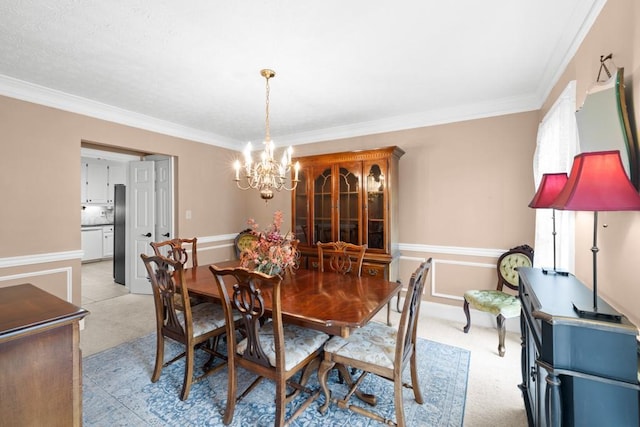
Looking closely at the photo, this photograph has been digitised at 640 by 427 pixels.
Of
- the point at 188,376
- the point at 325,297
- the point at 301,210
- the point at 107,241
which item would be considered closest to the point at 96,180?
the point at 107,241

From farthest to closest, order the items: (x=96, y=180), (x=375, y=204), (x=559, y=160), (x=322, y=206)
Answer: (x=96, y=180) < (x=322, y=206) < (x=375, y=204) < (x=559, y=160)

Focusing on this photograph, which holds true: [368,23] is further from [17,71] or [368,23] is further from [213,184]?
[213,184]

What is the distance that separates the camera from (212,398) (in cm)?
197

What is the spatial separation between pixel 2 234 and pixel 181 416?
2496mm

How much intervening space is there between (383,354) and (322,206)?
7.72 feet

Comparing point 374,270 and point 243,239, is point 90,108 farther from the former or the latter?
point 374,270

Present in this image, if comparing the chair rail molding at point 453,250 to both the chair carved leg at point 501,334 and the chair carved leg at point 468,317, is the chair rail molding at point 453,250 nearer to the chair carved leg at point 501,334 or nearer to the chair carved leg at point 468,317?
the chair carved leg at point 468,317

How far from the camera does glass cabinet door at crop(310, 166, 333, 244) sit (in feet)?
12.3

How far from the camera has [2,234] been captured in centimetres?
261

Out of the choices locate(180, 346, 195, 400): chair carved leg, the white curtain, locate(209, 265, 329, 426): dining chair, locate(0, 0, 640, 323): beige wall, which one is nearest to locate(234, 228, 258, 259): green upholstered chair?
locate(0, 0, 640, 323): beige wall

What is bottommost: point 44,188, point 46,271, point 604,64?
point 46,271

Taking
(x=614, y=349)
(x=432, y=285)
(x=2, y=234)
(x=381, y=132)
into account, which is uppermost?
(x=381, y=132)

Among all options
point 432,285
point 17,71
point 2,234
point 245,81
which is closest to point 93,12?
point 245,81

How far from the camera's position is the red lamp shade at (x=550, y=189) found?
5.40 feet
